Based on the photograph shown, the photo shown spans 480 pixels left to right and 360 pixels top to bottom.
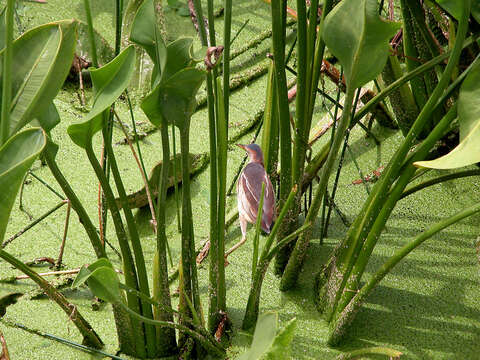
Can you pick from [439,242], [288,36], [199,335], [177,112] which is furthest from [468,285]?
[288,36]

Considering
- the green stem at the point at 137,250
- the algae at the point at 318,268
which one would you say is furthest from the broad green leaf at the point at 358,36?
the algae at the point at 318,268

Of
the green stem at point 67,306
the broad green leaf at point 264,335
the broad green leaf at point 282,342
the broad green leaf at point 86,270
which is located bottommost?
the green stem at point 67,306

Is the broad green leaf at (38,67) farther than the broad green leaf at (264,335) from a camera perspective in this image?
Yes

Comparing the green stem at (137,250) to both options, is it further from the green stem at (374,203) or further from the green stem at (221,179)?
the green stem at (374,203)

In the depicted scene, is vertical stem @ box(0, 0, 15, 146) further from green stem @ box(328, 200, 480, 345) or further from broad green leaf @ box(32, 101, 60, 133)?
green stem @ box(328, 200, 480, 345)

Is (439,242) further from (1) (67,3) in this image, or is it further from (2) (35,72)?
(1) (67,3)
